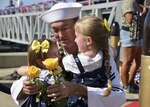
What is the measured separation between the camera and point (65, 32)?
2.12 m

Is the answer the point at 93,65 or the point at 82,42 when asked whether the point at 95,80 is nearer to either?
the point at 93,65

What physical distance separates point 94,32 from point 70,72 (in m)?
0.26

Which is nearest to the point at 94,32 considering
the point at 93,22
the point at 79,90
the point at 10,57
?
the point at 93,22

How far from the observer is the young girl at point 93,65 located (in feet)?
5.97

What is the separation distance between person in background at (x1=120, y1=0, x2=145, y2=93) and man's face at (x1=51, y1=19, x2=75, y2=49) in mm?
2596

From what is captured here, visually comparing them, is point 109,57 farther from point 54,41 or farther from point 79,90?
point 54,41

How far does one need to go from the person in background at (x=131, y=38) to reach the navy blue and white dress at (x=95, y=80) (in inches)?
109

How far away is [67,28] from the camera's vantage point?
6.96 ft

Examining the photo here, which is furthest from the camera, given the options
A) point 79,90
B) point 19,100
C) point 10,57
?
point 10,57

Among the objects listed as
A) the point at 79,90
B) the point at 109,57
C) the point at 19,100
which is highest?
the point at 109,57

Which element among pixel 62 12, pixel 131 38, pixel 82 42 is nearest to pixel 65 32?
pixel 62 12

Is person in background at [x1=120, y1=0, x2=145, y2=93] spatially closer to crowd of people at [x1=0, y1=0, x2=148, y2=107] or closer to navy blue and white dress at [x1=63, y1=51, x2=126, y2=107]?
crowd of people at [x1=0, y1=0, x2=148, y2=107]

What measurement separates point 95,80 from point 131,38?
2.98 m

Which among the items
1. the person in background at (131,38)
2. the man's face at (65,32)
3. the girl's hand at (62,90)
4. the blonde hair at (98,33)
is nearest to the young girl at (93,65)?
the blonde hair at (98,33)
